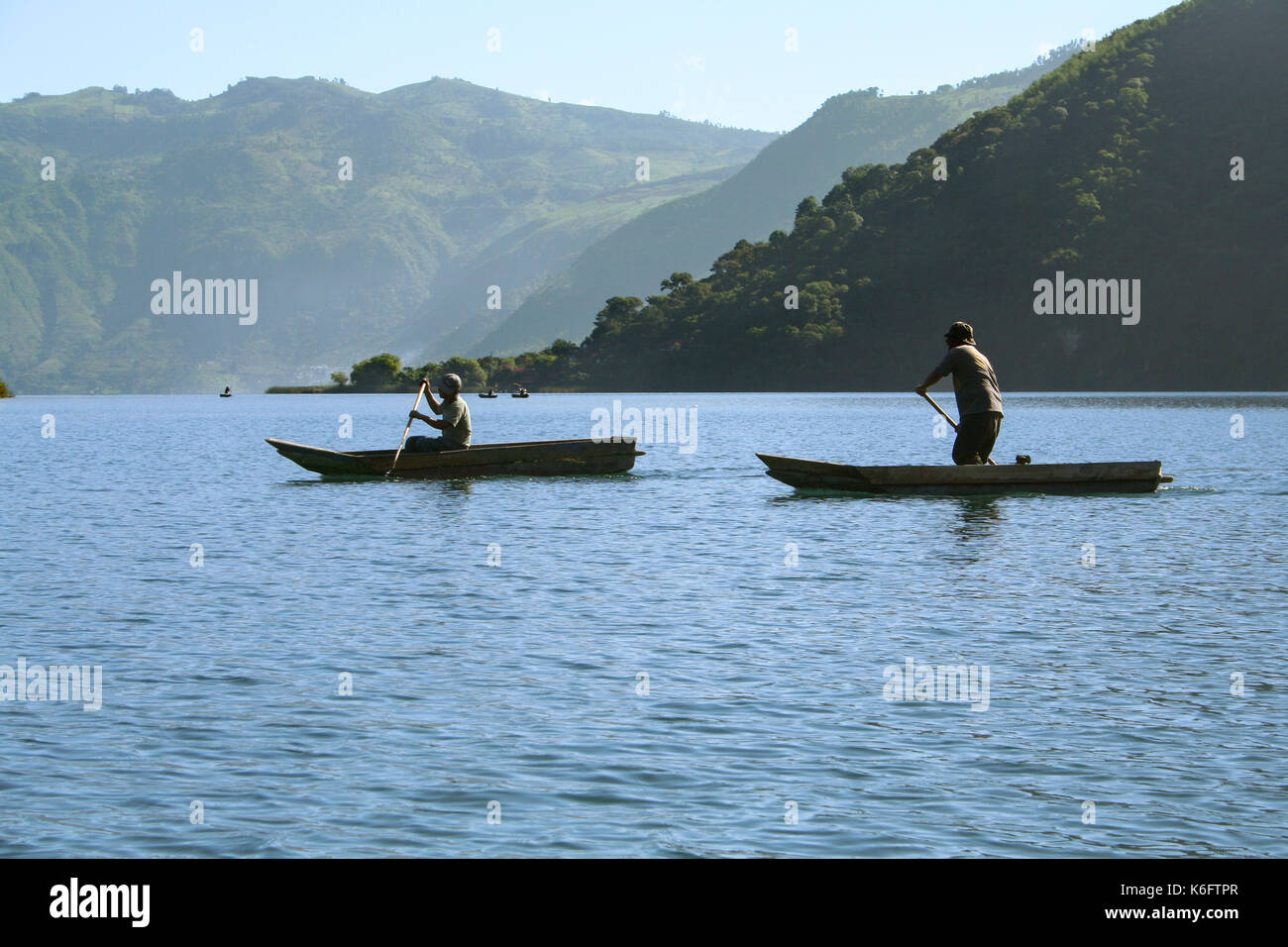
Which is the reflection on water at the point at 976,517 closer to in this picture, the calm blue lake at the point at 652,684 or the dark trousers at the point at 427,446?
the calm blue lake at the point at 652,684

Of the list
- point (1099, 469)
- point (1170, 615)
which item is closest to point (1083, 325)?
point (1099, 469)

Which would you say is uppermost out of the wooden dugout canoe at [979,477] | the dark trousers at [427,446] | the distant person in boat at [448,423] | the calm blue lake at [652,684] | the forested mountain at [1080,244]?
the forested mountain at [1080,244]

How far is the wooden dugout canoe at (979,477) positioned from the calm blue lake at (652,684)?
0.71 m

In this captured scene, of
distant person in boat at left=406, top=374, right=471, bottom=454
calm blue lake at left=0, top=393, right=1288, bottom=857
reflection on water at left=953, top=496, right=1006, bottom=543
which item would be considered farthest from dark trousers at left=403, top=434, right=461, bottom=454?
reflection on water at left=953, top=496, right=1006, bottom=543

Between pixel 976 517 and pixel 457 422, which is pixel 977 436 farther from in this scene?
pixel 457 422

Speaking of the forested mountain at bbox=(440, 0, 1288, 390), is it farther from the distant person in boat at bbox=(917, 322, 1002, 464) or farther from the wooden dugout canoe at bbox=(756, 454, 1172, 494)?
the distant person in boat at bbox=(917, 322, 1002, 464)

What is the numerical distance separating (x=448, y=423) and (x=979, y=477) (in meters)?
13.6

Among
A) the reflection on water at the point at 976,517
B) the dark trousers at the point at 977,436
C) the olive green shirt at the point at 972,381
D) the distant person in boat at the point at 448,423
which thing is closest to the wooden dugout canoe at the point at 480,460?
the distant person in boat at the point at 448,423

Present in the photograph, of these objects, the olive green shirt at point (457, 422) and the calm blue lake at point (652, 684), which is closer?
the calm blue lake at point (652, 684)

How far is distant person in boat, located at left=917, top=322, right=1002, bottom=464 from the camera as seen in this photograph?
29.2m

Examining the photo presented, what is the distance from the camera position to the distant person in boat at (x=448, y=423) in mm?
35625

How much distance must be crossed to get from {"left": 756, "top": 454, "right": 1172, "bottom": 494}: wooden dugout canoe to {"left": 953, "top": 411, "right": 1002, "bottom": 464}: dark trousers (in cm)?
67

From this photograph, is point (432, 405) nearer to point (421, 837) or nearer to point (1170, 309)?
point (421, 837)

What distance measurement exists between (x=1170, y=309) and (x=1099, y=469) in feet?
419
